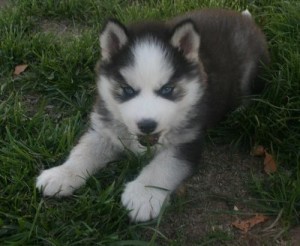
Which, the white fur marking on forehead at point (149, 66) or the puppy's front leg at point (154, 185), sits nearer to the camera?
the white fur marking on forehead at point (149, 66)

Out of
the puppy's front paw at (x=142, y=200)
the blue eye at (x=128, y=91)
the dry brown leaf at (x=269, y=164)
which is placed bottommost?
the dry brown leaf at (x=269, y=164)

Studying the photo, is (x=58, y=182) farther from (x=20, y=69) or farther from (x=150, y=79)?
(x=20, y=69)

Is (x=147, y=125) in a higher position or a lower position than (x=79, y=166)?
higher

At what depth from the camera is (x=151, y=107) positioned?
3373 mm

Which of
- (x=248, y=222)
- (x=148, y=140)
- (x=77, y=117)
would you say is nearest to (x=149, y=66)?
(x=148, y=140)

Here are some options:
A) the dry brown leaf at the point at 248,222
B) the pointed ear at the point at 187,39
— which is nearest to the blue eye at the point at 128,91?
the pointed ear at the point at 187,39

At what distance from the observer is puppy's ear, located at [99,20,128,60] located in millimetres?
3594

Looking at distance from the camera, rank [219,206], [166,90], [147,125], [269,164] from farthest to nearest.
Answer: [269,164] < [219,206] < [166,90] < [147,125]

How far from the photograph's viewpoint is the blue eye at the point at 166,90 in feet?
11.4

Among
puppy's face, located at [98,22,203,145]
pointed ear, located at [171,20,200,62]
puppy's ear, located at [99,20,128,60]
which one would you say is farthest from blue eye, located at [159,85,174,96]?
puppy's ear, located at [99,20,128,60]

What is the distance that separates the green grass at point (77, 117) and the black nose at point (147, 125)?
0.53 meters

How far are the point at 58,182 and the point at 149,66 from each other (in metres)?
1.03

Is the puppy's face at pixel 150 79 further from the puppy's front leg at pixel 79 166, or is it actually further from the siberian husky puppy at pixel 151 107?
the puppy's front leg at pixel 79 166

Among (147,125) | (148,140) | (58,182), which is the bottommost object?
(58,182)
